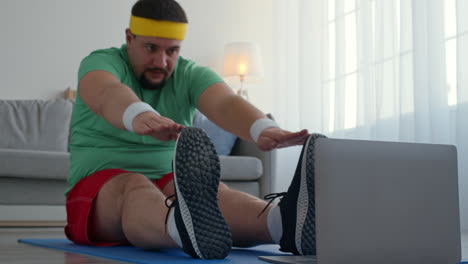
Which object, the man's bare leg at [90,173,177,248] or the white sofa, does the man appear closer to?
the man's bare leg at [90,173,177,248]

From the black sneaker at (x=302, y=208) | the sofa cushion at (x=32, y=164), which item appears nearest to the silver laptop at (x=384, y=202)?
the black sneaker at (x=302, y=208)

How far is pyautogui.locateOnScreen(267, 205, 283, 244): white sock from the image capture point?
150 centimetres

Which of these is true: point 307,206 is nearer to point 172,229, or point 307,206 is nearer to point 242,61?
point 172,229

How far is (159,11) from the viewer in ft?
5.97

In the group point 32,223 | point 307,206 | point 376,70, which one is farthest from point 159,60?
point 376,70

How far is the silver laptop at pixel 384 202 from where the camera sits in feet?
3.64

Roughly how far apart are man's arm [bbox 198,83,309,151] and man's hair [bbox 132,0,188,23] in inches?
8.4

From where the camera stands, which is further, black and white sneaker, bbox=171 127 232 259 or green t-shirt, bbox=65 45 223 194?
green t-shirt, bbox=65 45 223 194

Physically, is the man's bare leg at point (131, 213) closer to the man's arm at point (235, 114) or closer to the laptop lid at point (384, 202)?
the man's arm at point (235, 114)

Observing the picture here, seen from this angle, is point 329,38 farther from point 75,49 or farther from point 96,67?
point 96,67

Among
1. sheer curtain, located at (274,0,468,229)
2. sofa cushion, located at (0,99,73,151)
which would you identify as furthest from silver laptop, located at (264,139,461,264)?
sofa cushion, located at (0,99,73,151)

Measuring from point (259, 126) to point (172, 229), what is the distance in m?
0.35

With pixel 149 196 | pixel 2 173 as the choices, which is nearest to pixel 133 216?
pixel 149 196

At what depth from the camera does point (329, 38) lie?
4621mm
